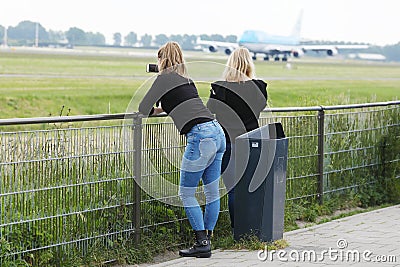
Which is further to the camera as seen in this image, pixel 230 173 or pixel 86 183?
pixel 230 173

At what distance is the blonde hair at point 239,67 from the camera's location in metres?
7.87

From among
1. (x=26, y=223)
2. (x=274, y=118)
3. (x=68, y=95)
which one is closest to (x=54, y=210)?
(x=26, y=223)

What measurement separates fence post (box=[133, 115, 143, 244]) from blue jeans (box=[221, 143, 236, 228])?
1035mm

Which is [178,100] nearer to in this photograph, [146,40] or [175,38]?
[175,38]

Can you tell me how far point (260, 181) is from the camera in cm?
770

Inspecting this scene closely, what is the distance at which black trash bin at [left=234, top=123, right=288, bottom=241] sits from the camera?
769 centimetres

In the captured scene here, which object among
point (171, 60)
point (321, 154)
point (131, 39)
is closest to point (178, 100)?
point (171, 60)

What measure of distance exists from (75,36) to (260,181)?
138381mm

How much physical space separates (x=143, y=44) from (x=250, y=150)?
446ft

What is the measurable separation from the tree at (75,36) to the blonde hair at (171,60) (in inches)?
5383

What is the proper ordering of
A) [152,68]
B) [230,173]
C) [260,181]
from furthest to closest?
[230,173] < [260,181] < [152,68]

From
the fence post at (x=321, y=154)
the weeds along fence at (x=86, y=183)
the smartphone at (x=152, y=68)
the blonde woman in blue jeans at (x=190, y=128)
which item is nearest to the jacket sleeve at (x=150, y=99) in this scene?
the blonde woman in blue jeans at (x=190, y=128)

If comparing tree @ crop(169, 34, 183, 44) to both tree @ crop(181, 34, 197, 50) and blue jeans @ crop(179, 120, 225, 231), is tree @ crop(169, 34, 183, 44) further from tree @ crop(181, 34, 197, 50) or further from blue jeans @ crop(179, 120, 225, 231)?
tree @ crop(181, 34, 197, 50)

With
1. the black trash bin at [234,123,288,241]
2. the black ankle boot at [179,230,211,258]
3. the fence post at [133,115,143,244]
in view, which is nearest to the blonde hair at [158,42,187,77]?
the fence post at [133,115,143,244]
